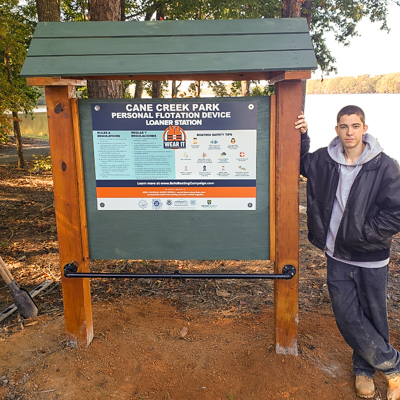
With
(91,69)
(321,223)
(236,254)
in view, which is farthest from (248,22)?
(236,254)

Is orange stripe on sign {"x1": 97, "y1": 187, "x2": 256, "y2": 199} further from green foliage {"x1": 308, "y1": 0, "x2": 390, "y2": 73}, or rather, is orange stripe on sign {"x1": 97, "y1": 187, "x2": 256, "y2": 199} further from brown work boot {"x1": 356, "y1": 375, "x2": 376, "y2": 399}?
green foliage {"x1": 308, "y1": 0, "x2": 390, "y2": 73}

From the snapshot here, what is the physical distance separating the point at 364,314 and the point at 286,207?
1013 millimetres

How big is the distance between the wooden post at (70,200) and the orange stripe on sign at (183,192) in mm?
292

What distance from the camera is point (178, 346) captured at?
11.9 feet

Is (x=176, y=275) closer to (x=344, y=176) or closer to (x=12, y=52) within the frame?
(x=344, y=176)

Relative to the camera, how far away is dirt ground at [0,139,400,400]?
3.09 meters

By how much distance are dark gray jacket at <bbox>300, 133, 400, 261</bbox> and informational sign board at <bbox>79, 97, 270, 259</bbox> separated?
0.45 meters

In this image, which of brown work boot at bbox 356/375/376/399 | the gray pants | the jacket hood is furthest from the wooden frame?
brown work boot at bbox 356/375/376/399

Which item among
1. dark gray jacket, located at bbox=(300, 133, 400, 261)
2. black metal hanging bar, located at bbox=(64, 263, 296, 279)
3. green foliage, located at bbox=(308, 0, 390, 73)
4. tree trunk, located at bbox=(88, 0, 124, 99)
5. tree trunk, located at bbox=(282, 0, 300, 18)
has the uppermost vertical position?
green foliage, located at bbox=(308, 0, 390, 73)

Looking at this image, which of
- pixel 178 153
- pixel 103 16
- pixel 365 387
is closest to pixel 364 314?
pixel 365 387

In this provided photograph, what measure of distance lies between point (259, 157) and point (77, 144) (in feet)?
4.91

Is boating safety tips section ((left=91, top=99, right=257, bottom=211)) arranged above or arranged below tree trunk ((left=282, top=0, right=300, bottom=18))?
below

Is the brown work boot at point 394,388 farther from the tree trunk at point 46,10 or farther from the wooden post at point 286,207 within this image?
the tree trunk at point 46,10

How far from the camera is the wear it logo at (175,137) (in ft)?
10.3
